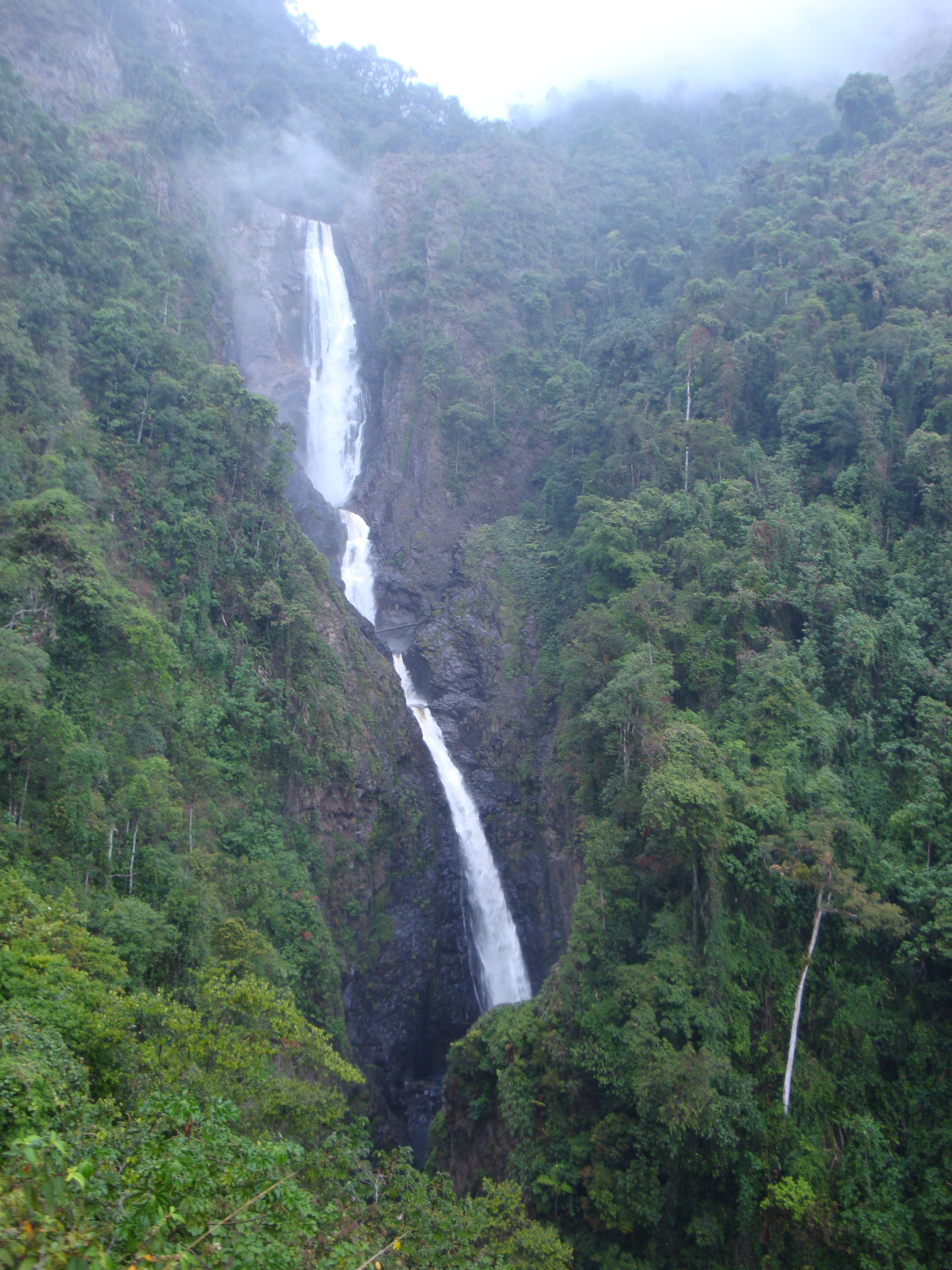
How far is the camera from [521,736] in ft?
96.2

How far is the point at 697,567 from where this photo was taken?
22938mm

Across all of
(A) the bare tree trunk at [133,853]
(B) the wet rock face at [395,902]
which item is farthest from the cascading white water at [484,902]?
(A) the bare tree trunk at [133,853]

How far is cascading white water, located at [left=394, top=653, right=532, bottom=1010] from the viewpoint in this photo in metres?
24.5

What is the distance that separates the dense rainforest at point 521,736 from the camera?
10.4m

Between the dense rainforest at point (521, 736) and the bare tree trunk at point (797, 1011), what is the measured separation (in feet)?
0.45

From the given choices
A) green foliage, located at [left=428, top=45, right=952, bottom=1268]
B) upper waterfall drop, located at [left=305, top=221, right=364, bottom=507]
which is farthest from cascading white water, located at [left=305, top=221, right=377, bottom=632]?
green foliage, located at [left=428, top=45, right=952, bottom=1268]

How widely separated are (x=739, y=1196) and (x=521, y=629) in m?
22.1

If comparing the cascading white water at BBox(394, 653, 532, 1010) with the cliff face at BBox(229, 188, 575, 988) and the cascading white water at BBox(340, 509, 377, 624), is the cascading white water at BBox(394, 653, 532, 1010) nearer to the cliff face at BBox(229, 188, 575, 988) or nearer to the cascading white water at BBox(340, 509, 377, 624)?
the cliff face at BBox(229, 188, 575, 988)

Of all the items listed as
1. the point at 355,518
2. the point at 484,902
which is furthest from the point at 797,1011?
the point at 355,518

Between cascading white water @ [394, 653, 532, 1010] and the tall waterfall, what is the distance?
0.02m

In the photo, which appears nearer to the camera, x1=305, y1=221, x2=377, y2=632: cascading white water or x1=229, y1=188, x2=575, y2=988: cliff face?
x1=229, y1=188, x2=575, y2=988: cliff face

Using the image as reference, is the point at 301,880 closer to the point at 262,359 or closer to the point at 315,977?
the point at 315,977

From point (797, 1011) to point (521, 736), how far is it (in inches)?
620

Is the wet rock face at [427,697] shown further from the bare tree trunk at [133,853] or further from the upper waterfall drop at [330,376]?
the bare tree trunk at [133,853]
